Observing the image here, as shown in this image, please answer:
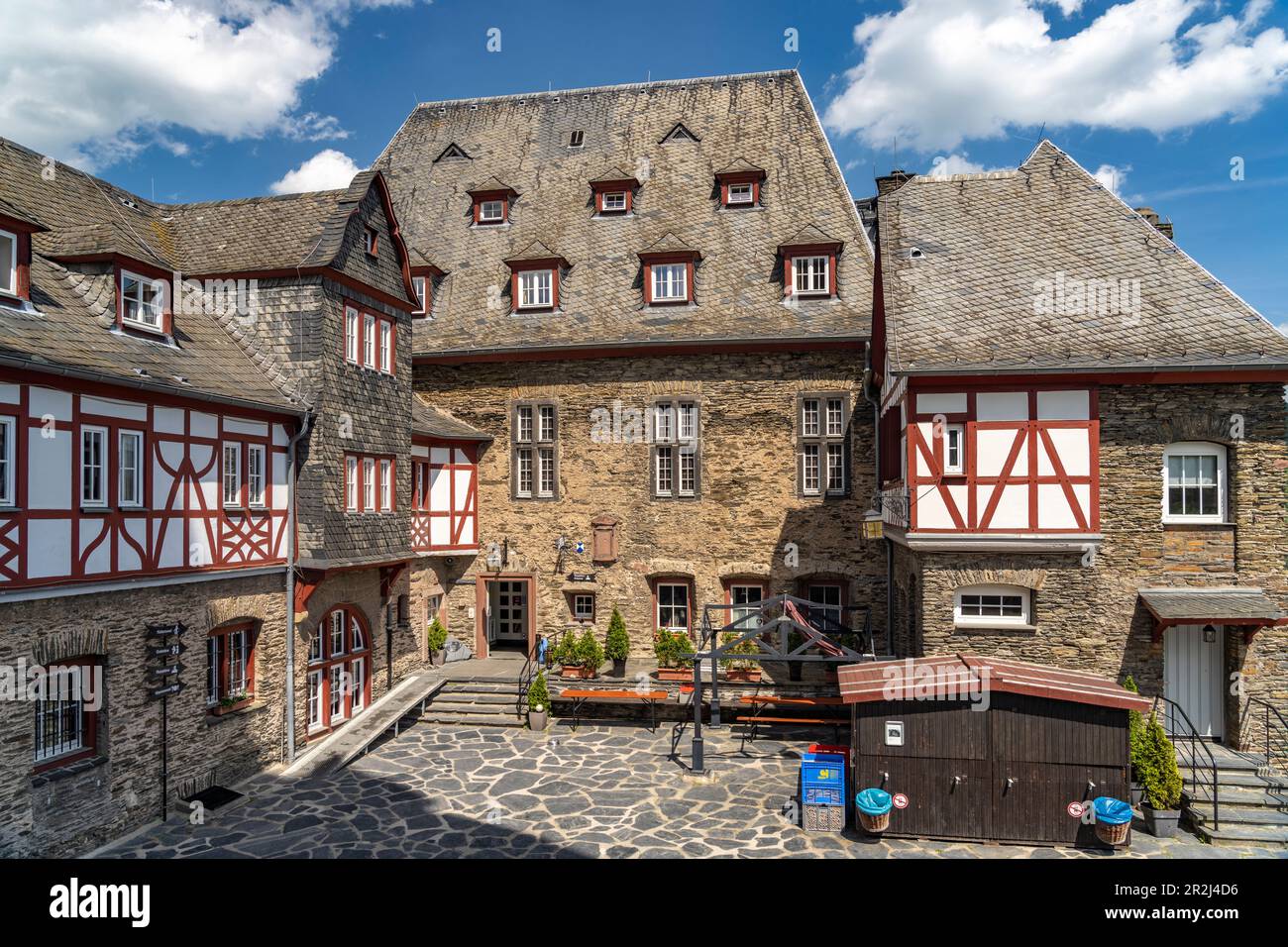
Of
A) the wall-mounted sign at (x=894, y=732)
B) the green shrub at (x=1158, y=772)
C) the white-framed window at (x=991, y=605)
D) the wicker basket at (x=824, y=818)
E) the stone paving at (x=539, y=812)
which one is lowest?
the stone paving at (x=539, y=812)

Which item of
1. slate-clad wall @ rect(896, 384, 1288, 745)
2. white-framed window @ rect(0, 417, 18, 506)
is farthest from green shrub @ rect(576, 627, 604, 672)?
white-framed window @ rect(0, 417, 18, 506)

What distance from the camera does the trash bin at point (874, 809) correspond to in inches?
472

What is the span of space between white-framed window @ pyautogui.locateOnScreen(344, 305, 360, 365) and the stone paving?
793 centimetres

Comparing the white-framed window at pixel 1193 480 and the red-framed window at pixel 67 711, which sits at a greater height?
the white-framed window at pixel 1193 480

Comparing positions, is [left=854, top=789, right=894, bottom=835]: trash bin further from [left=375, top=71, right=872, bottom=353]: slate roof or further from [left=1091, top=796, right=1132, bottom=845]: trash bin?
[left=375, top=71, right=872, bottom=353]: slate roof

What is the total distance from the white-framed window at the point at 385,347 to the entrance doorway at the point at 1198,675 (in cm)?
1603

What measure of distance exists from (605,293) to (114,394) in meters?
12.5

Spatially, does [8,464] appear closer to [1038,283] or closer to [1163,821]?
[1163,821]

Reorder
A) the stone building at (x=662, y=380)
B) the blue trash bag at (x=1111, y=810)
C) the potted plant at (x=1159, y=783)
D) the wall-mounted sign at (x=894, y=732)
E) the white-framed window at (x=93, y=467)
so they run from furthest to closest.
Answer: the stone building at (x=662, y=380)
the wall-mounted sign at (x=894, y=732)
the potted plant at (x=1159, y=783)
the white-framed window at (x=93, y=467)
the blue trash bag at (x=1111, y=810)

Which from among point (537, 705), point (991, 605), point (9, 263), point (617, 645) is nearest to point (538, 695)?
point (537, 705)

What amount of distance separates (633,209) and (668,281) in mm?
3255

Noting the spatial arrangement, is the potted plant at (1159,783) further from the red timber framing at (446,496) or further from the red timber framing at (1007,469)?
the red timber framing at (446,496)

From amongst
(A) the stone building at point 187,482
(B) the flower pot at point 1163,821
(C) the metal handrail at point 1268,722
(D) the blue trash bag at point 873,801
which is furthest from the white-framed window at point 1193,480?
(A) the stone building at point 187,482

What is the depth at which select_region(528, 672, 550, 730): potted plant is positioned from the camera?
17922 millimetres
